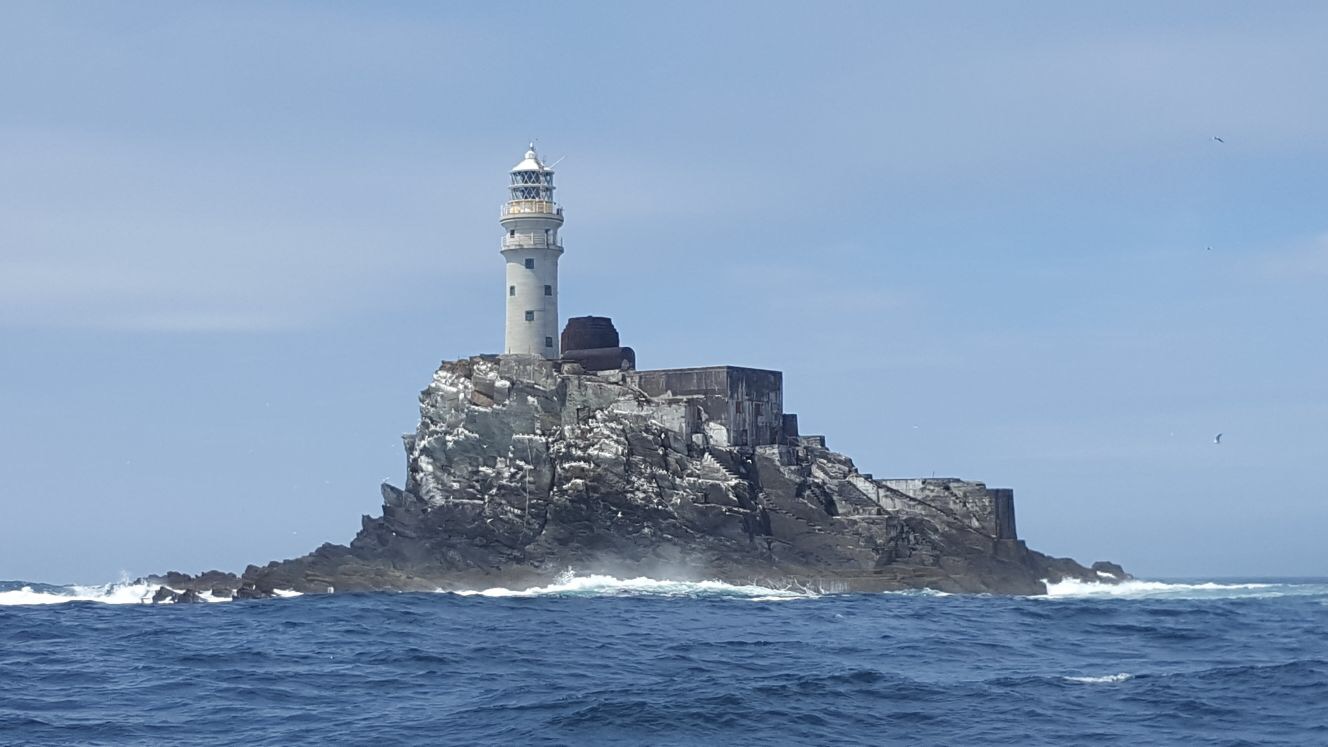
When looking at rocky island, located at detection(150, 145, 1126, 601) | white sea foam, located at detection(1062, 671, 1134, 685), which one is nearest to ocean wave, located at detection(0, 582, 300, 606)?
rocky island, located at detection(150, 145, 1126, 601)

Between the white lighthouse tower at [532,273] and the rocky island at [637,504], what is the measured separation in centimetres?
374

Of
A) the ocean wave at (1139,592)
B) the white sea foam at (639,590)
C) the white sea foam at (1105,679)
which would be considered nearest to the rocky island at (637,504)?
the white sea foam at (639,590)

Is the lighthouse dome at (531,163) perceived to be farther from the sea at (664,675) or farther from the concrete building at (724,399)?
the sea at (664,675)

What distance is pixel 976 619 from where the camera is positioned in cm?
4738

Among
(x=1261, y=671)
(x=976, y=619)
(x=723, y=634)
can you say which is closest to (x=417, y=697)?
(x=723, y=634)

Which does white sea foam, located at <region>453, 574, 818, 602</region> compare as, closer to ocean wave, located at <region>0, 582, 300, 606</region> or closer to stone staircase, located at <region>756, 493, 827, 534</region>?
stone staircase, located at <region>756, 493, 827, 534</region>

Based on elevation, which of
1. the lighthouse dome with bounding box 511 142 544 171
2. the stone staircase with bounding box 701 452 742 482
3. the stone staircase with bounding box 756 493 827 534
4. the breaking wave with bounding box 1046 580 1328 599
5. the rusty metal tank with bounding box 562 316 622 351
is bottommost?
the breaking wave with bounding box 1046 580 1328 599

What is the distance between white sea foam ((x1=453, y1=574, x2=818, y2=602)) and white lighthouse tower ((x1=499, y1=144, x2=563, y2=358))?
16474 millimetres

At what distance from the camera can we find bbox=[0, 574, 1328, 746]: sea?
2586 cm

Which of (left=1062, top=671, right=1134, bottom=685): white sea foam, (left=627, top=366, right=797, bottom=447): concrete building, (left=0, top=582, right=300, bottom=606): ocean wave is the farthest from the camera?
(left=627, top=366, right=797, bottom=447): concrete building

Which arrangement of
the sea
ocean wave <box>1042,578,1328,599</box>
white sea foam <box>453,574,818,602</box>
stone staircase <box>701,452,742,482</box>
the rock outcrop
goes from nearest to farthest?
the sea
white sea foam <box>453,574,818,602</box>
ocean wave <box>1042,578,1328,599</box>
the rock outcrop
stone staircase <box>701,452,742,482</box>

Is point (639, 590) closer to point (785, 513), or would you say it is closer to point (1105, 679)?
point (785, 513)

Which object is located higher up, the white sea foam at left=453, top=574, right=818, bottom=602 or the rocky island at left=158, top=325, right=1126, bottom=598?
the rocky island at left=158, top=325, right=1126, bottom=598

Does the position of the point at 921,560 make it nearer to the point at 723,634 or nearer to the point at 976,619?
the point at 976,619
